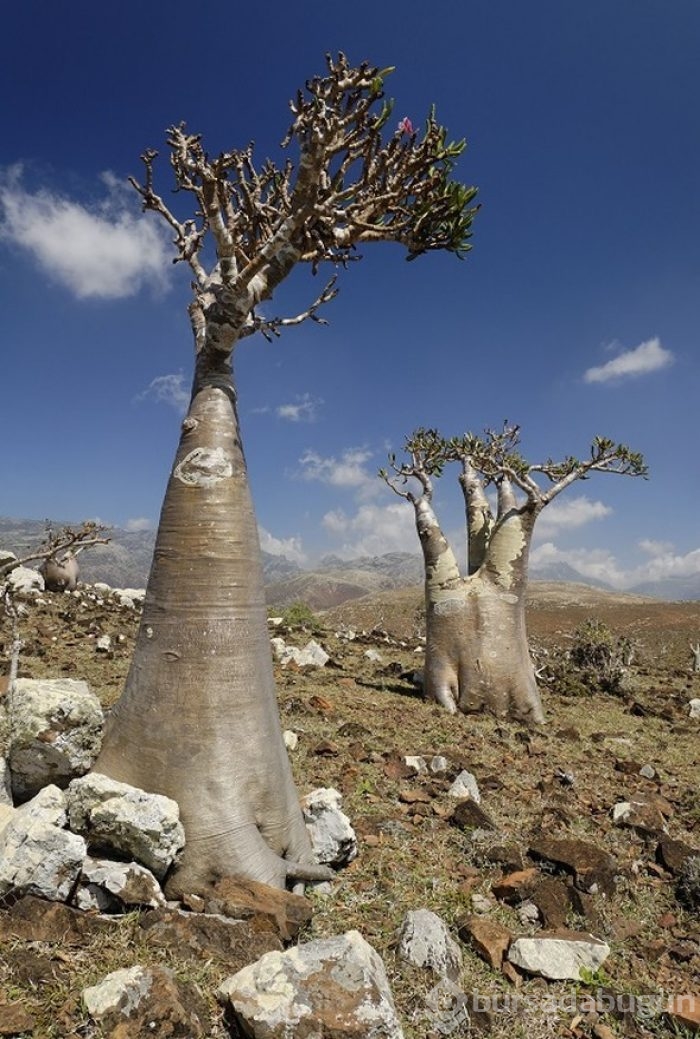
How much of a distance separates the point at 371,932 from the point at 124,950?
4.67ft

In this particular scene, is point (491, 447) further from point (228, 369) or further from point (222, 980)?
point (222, 980)

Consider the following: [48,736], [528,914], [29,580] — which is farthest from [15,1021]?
[29,580]

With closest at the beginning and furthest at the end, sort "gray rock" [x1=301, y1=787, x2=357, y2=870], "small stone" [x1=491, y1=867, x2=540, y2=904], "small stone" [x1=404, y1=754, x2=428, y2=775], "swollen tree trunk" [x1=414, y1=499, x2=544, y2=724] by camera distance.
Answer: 1. "small stone" [x1=491, y1=867, x2=540, y2=904]
2. "gray rock" [x1=301, y1=787, x2=357, y2=870]
3. "small stone" [x1=404, y1=754, x2=428, y2=775]
4. "swollen tree trunk" [x1=414, y1=499, x2=544, y2=724]

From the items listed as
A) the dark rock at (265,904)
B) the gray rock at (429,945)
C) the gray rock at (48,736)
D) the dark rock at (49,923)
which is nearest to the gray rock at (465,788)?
the gray rock at (429,945)

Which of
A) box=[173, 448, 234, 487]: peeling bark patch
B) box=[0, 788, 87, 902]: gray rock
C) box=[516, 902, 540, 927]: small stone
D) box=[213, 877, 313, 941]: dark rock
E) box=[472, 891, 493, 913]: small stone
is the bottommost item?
box=[516, 902, 540, 927]: small stone

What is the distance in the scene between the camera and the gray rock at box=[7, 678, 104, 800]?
13.2ft

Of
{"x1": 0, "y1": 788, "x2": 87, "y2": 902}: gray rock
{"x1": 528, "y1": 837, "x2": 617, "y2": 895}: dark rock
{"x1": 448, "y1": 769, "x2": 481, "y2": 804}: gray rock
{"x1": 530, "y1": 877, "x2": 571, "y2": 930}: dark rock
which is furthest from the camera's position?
{"x1": 448, "y1": 769, "x2": 481, "y2": 804}: gray rock

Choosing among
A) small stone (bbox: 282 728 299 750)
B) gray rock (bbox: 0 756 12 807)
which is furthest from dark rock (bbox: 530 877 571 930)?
gray rock (bbox: 0 756 12 807)

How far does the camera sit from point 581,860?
14.5ft

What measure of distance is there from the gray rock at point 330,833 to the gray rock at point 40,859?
5.65 feet

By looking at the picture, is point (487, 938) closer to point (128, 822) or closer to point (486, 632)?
point (128, 822)

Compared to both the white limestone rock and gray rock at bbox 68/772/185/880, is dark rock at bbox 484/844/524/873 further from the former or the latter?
the white limestone rock

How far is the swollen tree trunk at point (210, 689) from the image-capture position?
3883 millimetres

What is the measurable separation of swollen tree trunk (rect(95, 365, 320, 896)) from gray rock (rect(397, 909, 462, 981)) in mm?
909
